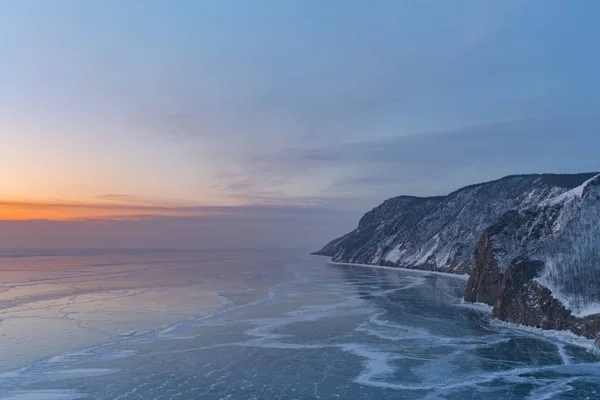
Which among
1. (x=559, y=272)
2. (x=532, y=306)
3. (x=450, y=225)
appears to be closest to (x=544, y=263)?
(x=559, y=272)

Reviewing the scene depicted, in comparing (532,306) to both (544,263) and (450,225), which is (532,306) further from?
(450,225)

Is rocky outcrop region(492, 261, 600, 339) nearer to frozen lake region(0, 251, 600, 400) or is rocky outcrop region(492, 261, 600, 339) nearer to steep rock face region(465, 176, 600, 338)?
steep rock face region(465, 176, 600, 338)

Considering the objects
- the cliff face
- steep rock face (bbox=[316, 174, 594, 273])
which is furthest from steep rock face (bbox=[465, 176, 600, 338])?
steep rock face (bbox=[316, 174, 594, 273])

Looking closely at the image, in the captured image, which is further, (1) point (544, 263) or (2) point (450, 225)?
(2) point (450, 225)

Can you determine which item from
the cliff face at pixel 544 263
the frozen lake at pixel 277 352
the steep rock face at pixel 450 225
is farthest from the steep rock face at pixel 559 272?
the steep rock face at pixel 450 225

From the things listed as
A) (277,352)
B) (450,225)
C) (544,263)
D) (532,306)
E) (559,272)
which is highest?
(450,225)

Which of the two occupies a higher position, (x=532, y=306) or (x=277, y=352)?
(x=532, y=306)
